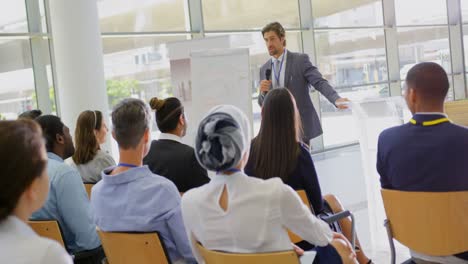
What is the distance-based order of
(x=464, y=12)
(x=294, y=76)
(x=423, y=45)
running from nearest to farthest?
(x=294, y=76), (x=423, y=45), (x=464, y=12)

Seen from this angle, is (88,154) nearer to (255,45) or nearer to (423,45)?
(255,45)

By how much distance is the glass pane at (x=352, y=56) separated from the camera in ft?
35.9

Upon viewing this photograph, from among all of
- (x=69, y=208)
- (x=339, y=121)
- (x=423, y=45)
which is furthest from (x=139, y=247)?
(x=423, y=45)

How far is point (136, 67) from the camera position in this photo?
8438 millimetres

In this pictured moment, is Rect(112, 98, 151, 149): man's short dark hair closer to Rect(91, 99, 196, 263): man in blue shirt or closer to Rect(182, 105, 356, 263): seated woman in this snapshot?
Rect(91, 99, 196, 263): man in blue shirt

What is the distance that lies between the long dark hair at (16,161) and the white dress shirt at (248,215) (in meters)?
0.73

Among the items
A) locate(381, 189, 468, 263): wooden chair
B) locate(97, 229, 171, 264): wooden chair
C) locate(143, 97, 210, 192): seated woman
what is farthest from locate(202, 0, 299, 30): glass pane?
locate(97, 229, 171, 264): wooden chair

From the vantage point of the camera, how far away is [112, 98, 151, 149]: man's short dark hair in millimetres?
2303

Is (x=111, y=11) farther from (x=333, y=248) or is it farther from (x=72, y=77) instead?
(x=333, y=248)

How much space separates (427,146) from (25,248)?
1642 millimetres

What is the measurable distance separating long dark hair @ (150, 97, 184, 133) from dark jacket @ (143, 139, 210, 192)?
176mm

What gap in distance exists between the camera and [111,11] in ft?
26.6

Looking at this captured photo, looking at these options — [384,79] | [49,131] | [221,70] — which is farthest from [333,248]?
[384,79]

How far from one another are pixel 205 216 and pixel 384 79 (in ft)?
36.1
